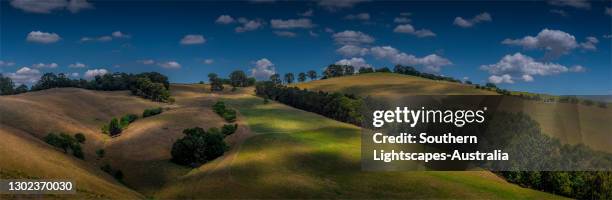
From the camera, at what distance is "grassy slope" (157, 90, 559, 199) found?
77000mm

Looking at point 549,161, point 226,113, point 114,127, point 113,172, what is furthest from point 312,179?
point 226,113

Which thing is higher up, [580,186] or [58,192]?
[58,192]

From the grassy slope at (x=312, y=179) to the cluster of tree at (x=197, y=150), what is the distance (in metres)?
5.64

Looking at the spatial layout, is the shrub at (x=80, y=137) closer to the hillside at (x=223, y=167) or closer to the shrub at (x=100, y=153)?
the hillside at (x=223, y=167)

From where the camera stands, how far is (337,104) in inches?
7156

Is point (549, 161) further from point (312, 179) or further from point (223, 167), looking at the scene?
point (223, 167)

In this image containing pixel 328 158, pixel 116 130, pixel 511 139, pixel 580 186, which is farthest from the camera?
pixel 116 130

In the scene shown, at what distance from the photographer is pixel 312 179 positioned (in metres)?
83.6

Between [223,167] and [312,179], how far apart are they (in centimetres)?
1598

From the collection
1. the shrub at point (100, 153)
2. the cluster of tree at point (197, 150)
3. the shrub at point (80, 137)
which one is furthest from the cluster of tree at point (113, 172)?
the shrub at point (80, 137)

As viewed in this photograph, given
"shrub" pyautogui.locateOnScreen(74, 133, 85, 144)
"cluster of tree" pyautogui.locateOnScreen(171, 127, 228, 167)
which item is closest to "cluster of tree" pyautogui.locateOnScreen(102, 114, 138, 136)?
"shrub" pyautogui.locateOnScreen(74, 133, 85, 144)

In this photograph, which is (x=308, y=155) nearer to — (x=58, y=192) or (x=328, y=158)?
(x=328, y=158)

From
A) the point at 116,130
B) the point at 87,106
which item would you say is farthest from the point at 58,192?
the point at 87,106

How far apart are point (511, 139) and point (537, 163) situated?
25.6 feet
